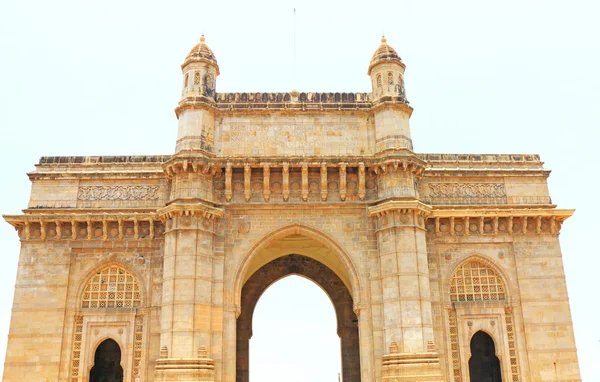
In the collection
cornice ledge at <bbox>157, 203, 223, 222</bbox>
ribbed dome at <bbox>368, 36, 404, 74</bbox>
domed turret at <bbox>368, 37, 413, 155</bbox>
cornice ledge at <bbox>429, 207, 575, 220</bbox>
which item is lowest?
cornice ledge at <bbox>157, 203, 223, 222</bbox>

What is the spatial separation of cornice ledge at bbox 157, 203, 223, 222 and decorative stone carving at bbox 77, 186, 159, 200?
2.03m

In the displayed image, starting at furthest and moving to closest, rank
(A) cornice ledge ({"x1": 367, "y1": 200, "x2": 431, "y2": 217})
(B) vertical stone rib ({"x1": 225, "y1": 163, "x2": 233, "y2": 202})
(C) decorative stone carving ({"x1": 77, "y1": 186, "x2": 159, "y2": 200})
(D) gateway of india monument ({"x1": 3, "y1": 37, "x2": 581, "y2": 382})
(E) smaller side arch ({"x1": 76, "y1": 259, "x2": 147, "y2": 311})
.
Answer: (C) decorative stone carving ({"x1": 77, "y1": 186, "x2": 159, "y2": 200}) → (E) smaller side arch ({"x1": 76, "y1": 259, "x2": 147, "y2": 311}) → (B) vertical stone rib ({"x1": 225, "y1": 163, "x2": 233, "y2": 202}) → (A) cornice ledge ({"x1": 367, "y1": 200, "x2": 431, "y2": 217}) → (D) gateway of india monument ({"x1": 3, "y1": 37, "x2": 581, "y2": 382})

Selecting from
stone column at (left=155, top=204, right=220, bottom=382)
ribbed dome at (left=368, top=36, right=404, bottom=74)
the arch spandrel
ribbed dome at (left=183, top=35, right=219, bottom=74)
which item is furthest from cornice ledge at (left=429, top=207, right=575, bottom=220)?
ribbed dome at (left=183, top=35, right=219, bottom=74)

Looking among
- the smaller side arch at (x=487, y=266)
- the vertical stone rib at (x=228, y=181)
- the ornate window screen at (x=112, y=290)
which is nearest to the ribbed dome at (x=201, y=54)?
the vertical stone rib at (x=228, y=181)

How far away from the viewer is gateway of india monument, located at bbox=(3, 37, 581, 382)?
18781 millimetres

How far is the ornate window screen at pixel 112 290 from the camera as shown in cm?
2025

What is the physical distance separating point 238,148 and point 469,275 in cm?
973

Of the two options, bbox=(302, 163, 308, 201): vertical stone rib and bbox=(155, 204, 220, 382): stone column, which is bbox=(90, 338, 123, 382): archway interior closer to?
bbox=(155, 204, 220, 382): stone column

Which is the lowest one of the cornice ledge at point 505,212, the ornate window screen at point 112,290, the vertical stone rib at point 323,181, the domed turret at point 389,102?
the ornate window screen at point 112,290

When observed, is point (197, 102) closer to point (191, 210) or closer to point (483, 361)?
point (191, 210)

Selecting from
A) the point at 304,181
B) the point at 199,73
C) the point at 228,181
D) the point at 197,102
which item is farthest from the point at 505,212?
the point at 199,73

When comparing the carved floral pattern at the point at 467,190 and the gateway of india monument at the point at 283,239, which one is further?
the carved floral pattern at the point at 467,190

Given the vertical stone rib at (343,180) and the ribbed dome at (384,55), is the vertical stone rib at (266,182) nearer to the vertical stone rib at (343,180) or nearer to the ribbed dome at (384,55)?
the vertical stone rib at (343,180)

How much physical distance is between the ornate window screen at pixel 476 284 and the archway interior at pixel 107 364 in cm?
1361
